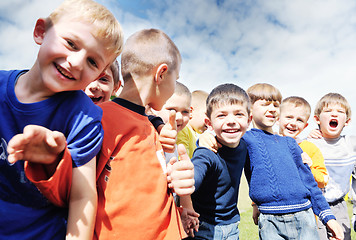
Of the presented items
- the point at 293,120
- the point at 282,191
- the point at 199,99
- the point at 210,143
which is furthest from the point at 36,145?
the point at 199,99

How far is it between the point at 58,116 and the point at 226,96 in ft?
5.24

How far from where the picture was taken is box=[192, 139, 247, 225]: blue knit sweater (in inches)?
78.8

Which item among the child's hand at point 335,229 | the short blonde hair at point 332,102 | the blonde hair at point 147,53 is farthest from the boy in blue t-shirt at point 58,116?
the short blonde hair at point 332,102

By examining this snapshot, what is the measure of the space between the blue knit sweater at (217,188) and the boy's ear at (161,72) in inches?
28.7

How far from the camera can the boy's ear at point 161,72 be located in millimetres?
1523

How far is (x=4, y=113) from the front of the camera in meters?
0.97

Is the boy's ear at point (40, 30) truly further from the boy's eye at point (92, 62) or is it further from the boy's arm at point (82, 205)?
the boy's arm at point (82, 205)

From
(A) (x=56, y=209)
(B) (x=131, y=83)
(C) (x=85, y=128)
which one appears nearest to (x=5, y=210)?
(A) (x=56, y=209)

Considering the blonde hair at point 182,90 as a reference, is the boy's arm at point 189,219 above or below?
below

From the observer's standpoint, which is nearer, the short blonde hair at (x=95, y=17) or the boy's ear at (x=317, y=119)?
the short blonde hair at (x=95, y=17)

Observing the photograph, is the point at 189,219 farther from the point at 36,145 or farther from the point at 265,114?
the point at 265,114

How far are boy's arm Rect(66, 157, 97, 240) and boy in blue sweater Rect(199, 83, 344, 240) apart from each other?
1.80 metres

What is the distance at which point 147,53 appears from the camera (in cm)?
158

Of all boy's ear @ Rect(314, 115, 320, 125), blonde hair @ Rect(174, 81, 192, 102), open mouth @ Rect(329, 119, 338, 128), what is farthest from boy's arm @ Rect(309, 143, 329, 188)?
blonde hair @ Rect(174, 81, 192, 102)
